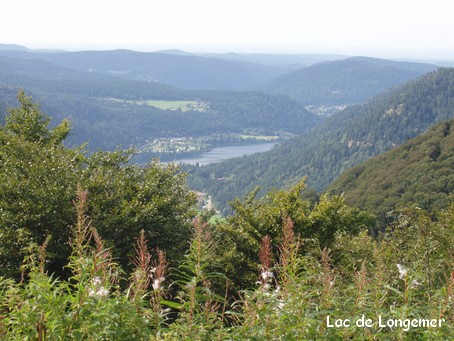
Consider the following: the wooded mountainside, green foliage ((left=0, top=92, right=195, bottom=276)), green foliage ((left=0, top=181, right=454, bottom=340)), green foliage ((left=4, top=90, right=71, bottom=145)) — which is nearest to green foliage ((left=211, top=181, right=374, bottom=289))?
the wooded mountainside

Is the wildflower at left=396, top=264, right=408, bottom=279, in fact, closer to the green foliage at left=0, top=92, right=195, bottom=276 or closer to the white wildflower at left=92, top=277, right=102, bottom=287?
the white wildflower at left=92, top=277, right=102, bottom=287

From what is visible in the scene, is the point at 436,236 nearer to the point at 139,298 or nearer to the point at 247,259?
the point at 247,259

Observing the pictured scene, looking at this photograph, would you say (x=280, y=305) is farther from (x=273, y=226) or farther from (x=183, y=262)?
(x=273, y=226)

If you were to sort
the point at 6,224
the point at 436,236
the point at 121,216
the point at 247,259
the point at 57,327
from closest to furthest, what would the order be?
1. the point at 57,327
2. the point at 436,236
3. the point at 6,224
4. the point at 121,216
5. the point at 247,259

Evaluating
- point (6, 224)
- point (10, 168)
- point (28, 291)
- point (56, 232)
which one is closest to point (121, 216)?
point (56, 232)

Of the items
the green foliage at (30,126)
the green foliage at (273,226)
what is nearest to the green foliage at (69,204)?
the green foliage at (273,226)

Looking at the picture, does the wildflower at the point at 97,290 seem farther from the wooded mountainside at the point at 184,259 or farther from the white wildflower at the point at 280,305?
the white wildflower at the point at 280,305
